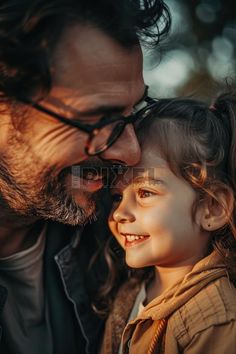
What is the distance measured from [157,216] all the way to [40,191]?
0.69 metres

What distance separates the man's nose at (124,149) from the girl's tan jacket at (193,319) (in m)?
0.72

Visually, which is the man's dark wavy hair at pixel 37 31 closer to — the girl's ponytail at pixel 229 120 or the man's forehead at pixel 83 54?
the man's forehead at pixel 83 54

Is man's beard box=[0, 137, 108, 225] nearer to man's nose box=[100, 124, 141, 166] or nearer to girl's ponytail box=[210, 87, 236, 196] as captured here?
man's nose box=[100, 124, 141, 166]

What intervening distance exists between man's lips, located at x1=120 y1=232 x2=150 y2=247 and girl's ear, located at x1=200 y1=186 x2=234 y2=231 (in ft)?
1.11

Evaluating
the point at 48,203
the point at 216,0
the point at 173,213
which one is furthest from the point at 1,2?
the point at 216,0

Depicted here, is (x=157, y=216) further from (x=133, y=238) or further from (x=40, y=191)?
(x=40, y=191)

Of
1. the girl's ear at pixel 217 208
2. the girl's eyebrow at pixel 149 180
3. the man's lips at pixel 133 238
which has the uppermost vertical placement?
the girl's eyebrow at pixel 149 180

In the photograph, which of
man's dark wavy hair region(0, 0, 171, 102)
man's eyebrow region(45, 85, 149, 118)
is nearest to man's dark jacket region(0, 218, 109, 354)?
man's eyebrow region(45, 85, 149, 118)

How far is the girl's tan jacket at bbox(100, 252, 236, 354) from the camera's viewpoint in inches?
85.7

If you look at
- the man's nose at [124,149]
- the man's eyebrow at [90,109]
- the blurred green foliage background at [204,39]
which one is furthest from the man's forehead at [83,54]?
the blurred green foliage background at [204,39]

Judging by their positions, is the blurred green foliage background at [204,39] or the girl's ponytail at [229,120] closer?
the girl's ponytail at [229,120]

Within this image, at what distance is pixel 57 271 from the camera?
9.69ft

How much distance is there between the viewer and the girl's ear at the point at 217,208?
8.13ft

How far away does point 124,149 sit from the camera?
7.67 ft
